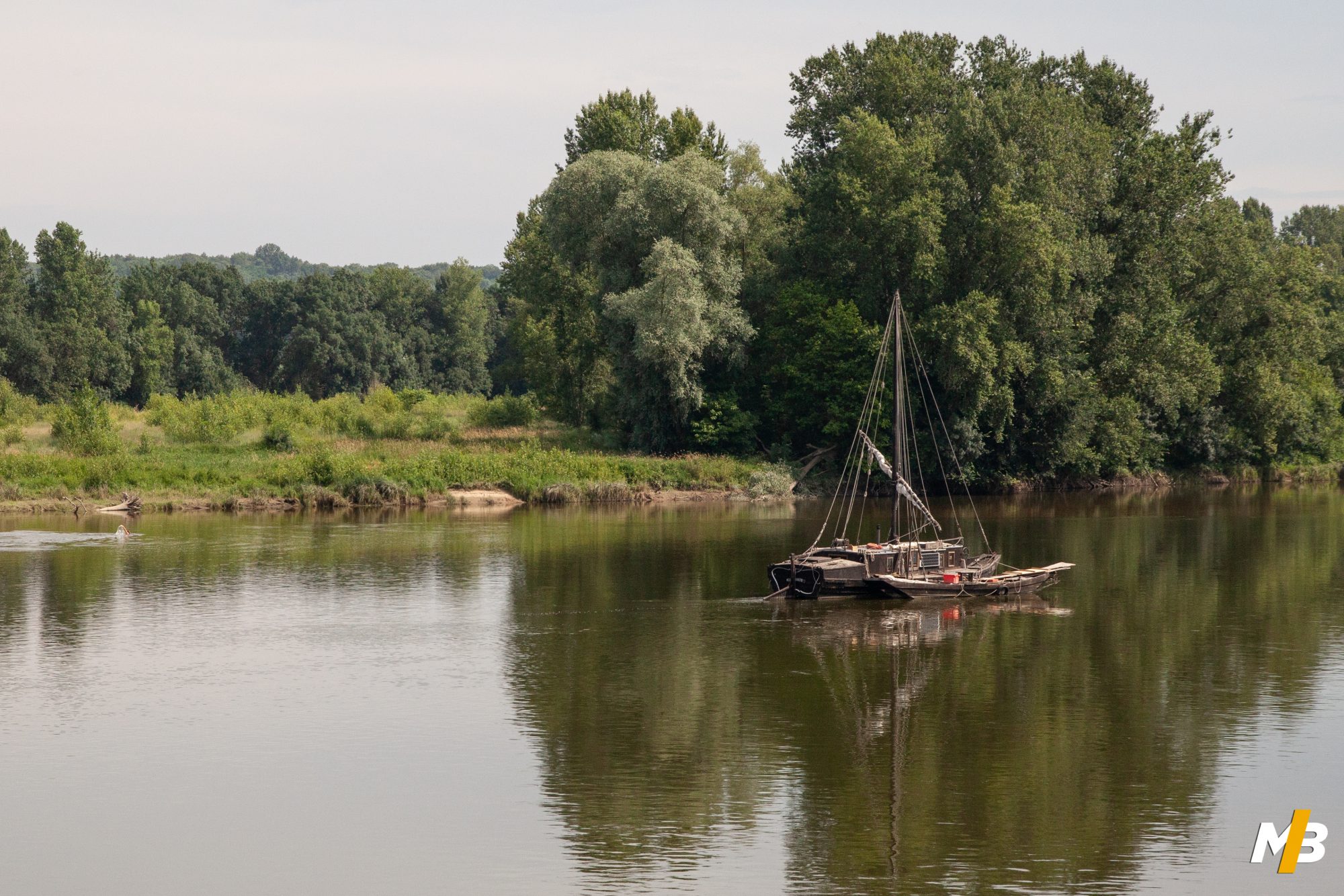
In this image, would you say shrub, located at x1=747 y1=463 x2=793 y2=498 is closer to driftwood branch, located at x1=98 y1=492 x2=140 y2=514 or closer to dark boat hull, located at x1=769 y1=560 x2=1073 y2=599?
driftwood branch, located at x1=98 y1=492 x2=140 y2=514

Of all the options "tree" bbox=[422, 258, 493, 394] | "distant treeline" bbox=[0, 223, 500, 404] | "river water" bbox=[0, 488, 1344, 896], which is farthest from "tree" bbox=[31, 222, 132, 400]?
"river water" bbox=[0, 488, 1344, 896]

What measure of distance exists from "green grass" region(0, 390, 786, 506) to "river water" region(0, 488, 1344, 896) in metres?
20.7

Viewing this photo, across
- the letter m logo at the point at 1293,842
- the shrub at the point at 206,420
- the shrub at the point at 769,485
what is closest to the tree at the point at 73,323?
the shrub at the point at 206,420

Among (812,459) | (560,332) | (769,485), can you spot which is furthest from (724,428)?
(560,332)

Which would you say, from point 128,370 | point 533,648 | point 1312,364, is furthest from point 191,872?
point 128,370

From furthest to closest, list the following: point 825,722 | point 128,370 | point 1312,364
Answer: point 128,370, point 1312,364, point 825,722

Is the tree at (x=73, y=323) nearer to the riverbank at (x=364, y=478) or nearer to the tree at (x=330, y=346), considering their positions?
the tree at (x=330, y=346)

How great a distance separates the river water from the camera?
19.5 m

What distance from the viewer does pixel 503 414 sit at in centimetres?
9638

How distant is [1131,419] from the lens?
258 ft

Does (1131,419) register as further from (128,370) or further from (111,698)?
(128,370)

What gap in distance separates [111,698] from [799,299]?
183 feet

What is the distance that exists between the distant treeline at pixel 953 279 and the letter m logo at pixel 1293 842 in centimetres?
5240

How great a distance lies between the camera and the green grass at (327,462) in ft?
225
